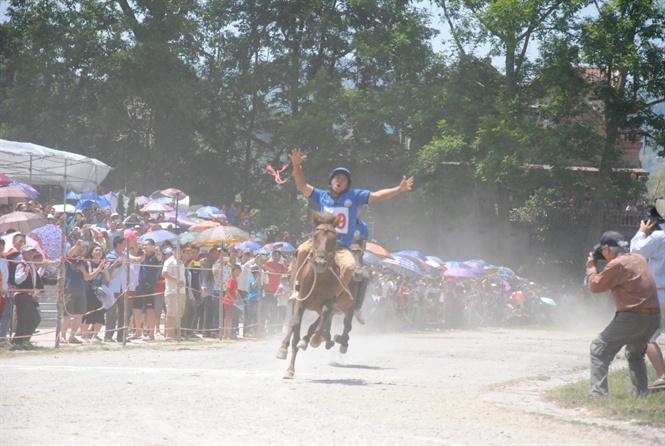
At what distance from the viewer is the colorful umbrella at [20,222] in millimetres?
22844

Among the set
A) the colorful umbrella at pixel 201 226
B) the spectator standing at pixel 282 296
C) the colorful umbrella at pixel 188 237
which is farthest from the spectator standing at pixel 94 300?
the colorful umbrella at pixel 201 226

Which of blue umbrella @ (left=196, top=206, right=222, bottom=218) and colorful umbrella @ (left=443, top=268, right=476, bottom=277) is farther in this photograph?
blue umbrella @ (left=196, top=206, right=222, bottom=218)

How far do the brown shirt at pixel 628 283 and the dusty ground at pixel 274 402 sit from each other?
1463 millimetres

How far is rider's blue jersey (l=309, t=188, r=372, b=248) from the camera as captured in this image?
14.3 m

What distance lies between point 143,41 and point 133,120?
13.1ft

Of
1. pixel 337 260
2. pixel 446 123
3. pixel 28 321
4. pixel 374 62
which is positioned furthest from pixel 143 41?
pixel 337 260

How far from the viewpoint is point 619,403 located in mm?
10727

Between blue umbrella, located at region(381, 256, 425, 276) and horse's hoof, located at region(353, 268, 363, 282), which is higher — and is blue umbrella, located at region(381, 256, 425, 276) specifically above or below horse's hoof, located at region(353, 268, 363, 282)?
above

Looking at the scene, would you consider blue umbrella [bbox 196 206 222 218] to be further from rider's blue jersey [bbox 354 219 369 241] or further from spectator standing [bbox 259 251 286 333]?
rider's blue jersey [bbox 354 219 369 241]

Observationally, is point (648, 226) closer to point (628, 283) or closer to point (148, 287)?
point (628, 283)

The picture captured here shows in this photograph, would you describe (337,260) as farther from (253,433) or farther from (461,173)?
(461,173)

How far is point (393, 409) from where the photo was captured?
1013cm

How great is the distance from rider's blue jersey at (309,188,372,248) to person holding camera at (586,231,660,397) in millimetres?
4102

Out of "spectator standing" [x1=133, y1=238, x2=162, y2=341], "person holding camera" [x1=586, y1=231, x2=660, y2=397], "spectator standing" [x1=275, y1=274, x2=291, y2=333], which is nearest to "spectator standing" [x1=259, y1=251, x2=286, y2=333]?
"spectator standing" [x1=275, y1=274, x2=291, y2=333]
